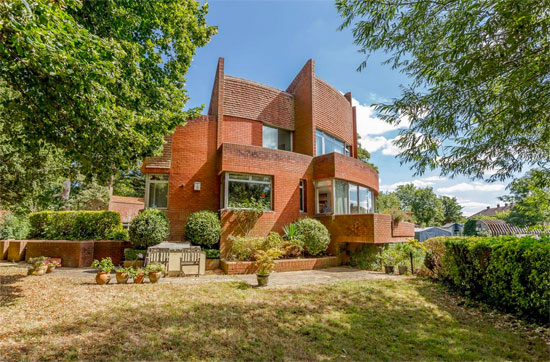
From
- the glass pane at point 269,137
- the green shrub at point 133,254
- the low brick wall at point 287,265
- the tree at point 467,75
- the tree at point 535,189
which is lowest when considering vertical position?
the low brick wall at point 287,265

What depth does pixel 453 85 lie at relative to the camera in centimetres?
486

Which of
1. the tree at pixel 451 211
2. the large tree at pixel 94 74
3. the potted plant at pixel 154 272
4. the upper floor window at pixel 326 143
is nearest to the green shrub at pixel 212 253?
the potted plant at pixel 154 272

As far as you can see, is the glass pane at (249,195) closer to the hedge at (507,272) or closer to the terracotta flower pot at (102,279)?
the terracotta flower pot at (102,279)

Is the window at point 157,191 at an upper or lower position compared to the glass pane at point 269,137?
lower

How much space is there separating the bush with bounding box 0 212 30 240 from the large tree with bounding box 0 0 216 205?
6597 millimetres

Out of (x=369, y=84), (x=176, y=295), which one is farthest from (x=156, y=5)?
(x=176, y=295)

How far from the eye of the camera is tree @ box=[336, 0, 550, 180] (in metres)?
4.11

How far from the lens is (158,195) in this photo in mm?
12055

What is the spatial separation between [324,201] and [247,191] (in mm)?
3812

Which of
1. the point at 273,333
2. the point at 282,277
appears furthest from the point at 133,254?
the point at 273,333

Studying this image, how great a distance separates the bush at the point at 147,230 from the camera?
9.98 metres

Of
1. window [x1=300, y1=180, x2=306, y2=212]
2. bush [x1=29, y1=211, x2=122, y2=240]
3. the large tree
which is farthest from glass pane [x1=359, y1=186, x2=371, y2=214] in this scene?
bush [x1=29, y1=211, x2=122, y2=240]

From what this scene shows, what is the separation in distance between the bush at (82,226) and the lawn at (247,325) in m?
5.10

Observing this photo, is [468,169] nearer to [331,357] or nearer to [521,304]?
[521,304]
